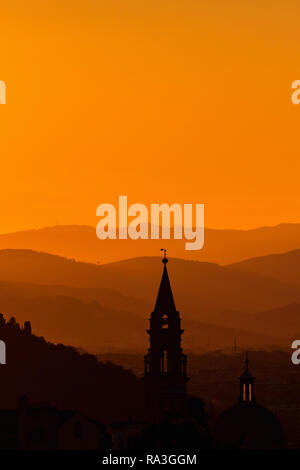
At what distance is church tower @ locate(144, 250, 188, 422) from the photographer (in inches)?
5271

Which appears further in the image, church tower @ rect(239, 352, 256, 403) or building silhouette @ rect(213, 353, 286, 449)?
church tower @ rect(239, 352, 256, 403)

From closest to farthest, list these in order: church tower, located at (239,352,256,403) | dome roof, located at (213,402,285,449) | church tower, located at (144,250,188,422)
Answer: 1. church tower, located at (144,250,188,422)
2. dome roof, located at (213,402,285,449)
3. church tower, located at (239,352,256,403)

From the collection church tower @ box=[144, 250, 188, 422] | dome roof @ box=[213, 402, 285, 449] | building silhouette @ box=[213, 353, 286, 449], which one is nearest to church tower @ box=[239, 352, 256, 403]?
building silhouette @ box=[213, 353, 286, 449]

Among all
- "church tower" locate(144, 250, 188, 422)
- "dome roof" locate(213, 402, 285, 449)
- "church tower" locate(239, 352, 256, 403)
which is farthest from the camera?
"church tower" locate(239, 352, 256, 403)

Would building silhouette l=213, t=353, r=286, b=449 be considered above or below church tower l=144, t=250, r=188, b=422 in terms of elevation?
below

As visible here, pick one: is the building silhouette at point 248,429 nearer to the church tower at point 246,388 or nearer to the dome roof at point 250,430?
the dome roof at point 250,430

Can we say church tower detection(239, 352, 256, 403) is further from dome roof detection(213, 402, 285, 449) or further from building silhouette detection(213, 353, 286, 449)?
dome roof detection(213, 402, 285, 449)

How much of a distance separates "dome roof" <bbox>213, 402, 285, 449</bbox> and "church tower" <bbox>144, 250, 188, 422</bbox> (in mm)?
5106

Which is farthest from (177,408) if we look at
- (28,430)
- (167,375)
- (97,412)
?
(97,412)

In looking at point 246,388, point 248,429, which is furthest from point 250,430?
point 246,388

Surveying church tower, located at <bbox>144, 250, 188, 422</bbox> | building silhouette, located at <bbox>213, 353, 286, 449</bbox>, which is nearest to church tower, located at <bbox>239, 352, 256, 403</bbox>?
building silhouette, located at <bbox>213, 353, 286, 449</bbox>

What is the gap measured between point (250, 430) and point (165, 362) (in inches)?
370
